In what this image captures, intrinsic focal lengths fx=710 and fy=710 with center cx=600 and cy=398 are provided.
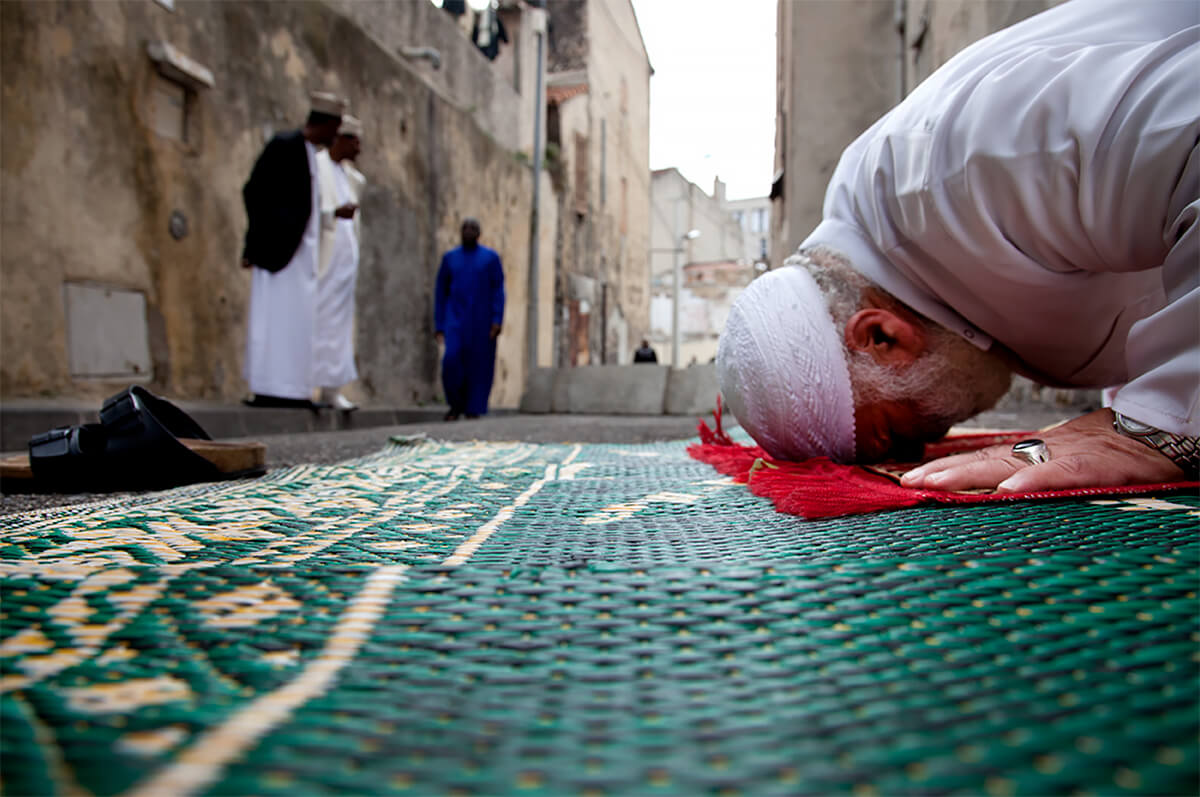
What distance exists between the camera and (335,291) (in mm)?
4766

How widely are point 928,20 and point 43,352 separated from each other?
5013 mm

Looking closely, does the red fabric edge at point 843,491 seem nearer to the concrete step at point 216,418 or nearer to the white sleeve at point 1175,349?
the white sleeve at point 1175,349

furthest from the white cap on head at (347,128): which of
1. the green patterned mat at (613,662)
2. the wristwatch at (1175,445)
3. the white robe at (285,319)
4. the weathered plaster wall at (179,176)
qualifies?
the wristwatch at (1175,445)

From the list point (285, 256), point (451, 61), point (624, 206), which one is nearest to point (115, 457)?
point (285, 256)

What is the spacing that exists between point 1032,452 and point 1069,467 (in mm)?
103

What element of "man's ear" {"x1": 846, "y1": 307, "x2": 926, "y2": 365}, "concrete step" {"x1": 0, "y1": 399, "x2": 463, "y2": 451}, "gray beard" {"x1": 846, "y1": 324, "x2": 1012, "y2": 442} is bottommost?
"concrete step" {"x1": 0, "y1": 399, "x2": 463, "y2": 451}

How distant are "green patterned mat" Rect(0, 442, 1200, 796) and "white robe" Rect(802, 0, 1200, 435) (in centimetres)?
35

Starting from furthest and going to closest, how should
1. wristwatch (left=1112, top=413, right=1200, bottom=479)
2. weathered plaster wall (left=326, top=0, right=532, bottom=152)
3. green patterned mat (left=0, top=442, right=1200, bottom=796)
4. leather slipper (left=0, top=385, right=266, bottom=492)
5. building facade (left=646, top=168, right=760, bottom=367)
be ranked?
building facade (left=646, top=168, right=760, bottom=367)
weathered plaster wall (left=326, top=0, right=532, bottom=152)
leather slipper (left=0, top=385, right=266, bottom=492)
wristwatch (left=1112, top=413, right=1200, bottom=479)
green patterned mat (left=0, top=442, right=1200, bottom=796)

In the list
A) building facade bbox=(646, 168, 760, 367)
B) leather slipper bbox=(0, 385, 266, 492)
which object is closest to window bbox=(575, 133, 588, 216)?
building facade bbox=(646, 168, 760, 367)

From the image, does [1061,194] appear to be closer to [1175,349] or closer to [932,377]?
[1175,349]

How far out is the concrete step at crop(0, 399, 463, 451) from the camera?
3.05 m

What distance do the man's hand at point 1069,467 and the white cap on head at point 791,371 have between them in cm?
25

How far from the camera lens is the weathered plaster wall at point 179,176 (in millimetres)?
3539

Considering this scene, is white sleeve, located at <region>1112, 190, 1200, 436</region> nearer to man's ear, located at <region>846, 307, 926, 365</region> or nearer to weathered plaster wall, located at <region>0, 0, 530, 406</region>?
man's ear, located at <region>846, 307, 926, 365</region>
